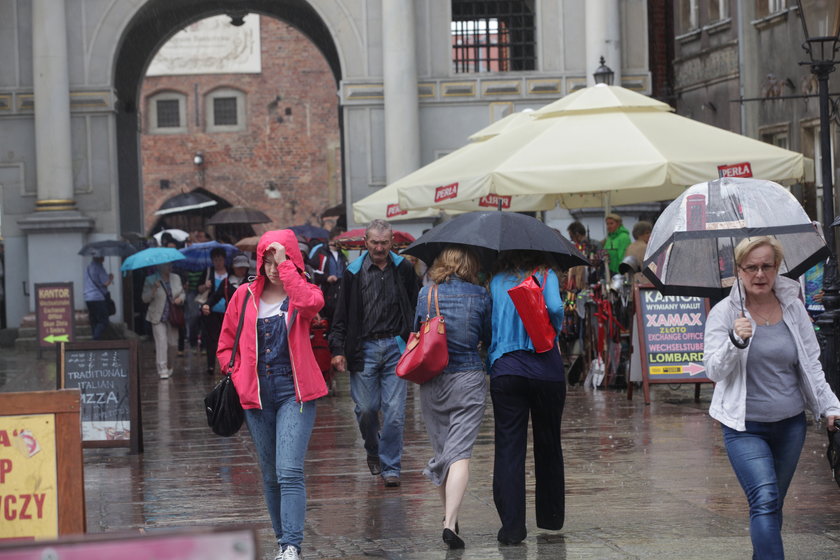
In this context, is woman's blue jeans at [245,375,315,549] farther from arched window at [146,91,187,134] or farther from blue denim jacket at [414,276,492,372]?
arched window at [146,91,187,134]

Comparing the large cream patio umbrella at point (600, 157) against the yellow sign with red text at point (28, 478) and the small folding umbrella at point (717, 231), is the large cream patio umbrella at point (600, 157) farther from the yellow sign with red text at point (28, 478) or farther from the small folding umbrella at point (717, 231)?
the yellow sign with red text at point (28, 478)

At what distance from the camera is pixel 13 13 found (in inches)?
1016

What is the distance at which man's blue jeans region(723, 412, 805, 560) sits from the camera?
20.0 ft

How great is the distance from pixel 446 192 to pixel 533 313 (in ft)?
23.4

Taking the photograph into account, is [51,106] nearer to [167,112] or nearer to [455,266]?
[455,266]

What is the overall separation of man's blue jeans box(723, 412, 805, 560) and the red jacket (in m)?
2.29

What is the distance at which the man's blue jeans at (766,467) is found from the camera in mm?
6082

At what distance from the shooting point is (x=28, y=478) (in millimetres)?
5980

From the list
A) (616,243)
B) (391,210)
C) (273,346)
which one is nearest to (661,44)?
(391,210)

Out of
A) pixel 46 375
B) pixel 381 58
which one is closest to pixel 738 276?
pixel 46 375

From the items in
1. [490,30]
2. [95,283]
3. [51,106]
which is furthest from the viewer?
[490,30]

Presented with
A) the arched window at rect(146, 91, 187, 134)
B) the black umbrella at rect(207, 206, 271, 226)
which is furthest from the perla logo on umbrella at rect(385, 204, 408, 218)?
the arched window at rect(146, 91, 187, 134)

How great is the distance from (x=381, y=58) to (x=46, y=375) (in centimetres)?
905

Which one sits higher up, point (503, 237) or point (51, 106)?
point (51, 106)
